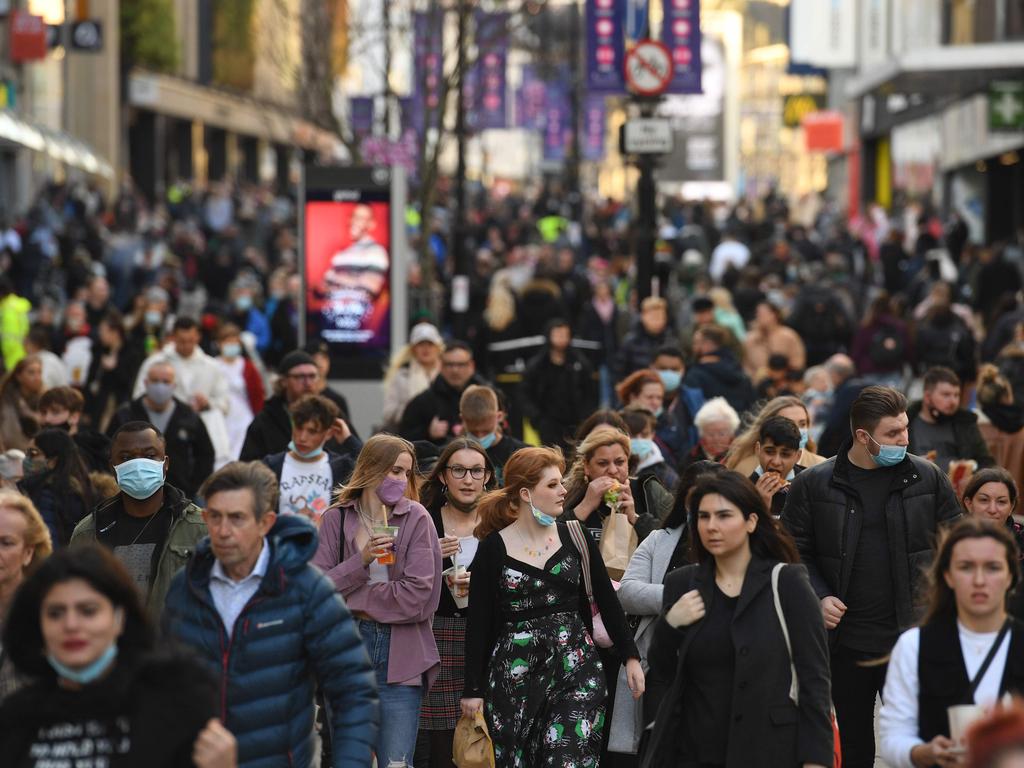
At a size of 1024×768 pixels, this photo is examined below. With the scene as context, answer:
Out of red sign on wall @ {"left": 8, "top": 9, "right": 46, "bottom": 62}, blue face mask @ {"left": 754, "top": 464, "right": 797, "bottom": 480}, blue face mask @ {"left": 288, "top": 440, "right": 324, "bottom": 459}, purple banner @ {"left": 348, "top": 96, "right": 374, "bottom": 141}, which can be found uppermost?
red sign on wall @ {"left": 8, "top": 9, "right": 46, "bottom": 62}

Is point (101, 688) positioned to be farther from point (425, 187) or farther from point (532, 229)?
point (532, 229)

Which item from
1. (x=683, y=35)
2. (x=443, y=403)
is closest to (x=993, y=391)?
(x=443, y=403)

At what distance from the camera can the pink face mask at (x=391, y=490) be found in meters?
8.26

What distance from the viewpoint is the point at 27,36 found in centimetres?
3816

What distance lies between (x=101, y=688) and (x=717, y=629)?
2289 mm

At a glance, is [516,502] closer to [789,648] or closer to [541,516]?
[541,516]

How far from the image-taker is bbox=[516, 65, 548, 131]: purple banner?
5759cm

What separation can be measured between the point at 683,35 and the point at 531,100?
34598 mm

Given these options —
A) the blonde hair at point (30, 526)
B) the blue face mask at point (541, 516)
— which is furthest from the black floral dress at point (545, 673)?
the blonde hair at point (30, 526)

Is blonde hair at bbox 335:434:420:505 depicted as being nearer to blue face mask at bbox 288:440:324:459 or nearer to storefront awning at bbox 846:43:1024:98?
blue face mask at bbox 288:440:324:459

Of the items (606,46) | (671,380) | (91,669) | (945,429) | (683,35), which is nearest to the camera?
(91,669)

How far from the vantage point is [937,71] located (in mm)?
28281

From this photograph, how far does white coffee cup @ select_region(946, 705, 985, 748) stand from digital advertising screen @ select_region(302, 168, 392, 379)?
1392cm

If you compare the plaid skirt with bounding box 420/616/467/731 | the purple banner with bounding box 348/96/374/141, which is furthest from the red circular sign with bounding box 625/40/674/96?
the purple banner with bounding box 348/96/374/141
